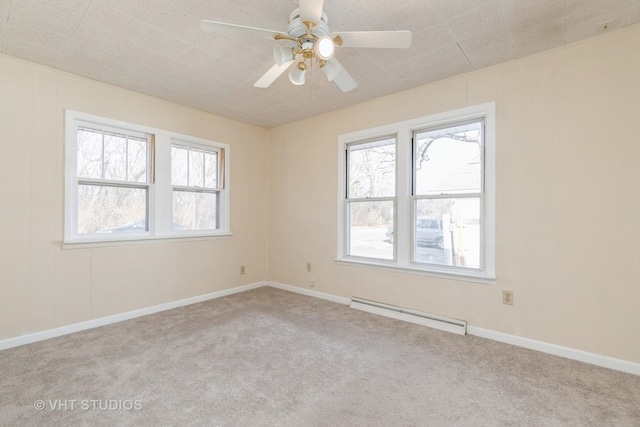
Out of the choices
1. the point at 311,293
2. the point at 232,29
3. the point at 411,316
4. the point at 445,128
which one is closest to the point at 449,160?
the point at 445,128

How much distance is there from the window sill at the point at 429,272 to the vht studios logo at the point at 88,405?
2543mm

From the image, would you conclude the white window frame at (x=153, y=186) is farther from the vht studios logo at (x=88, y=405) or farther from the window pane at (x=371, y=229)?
the window pane at (x=371, y=229)

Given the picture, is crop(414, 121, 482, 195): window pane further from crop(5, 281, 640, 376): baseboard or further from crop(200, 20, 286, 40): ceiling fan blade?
crop(200, 20, 286, 40): ceiling fan blade

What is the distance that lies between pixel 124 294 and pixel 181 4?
114 inches

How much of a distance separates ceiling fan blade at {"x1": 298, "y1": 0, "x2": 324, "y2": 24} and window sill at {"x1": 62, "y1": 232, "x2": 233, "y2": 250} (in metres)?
2.94

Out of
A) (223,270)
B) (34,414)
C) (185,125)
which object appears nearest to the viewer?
(34,414)

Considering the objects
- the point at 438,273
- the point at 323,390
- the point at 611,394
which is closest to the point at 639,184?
the point at 611,394

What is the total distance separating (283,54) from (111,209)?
8.65 ft

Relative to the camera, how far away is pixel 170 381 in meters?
2.05

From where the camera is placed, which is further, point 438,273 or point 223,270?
point 223,270

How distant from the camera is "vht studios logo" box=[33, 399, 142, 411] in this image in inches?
69.5

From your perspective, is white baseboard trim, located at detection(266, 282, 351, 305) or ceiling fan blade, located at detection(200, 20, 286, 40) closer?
ceiling fan blade, located at detection(200, 20, 286, 40)

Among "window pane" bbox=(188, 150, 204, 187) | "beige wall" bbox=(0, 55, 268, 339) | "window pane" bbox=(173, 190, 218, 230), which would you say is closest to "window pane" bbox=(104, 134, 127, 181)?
"beige wall" bbox=(0, 55, 268, 339)

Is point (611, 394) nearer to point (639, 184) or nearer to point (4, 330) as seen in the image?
point (639, 184)
